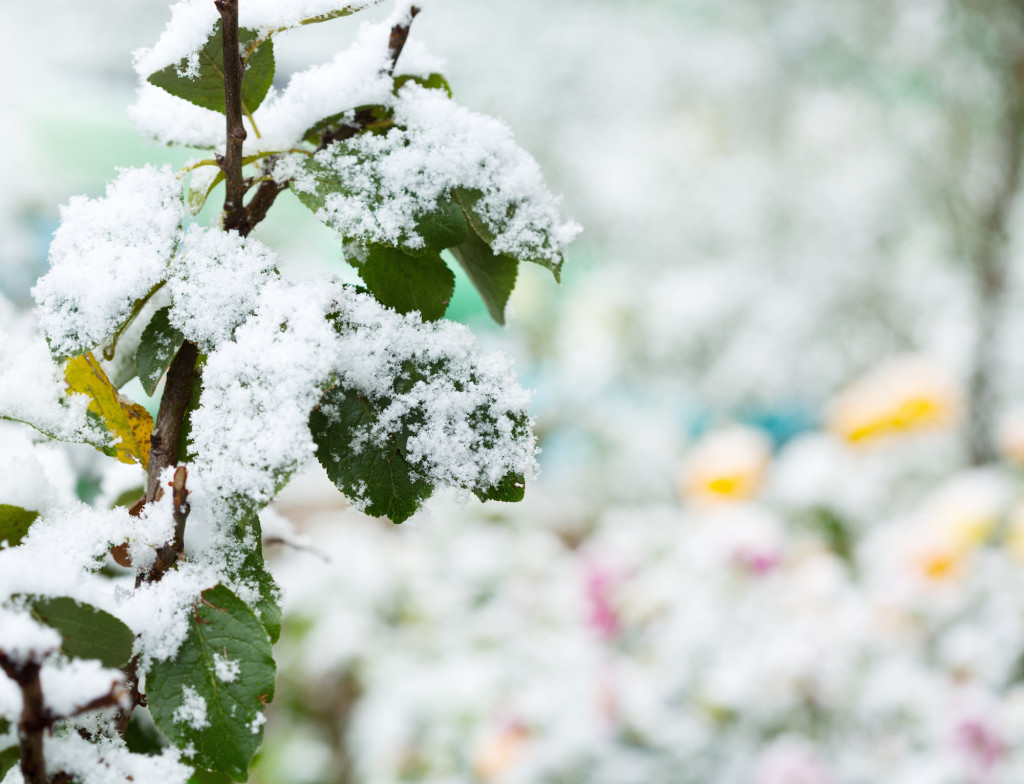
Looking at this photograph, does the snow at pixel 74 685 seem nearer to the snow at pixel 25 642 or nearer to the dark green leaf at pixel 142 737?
the snow at pixel 25 642

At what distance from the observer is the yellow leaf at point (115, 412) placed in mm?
412

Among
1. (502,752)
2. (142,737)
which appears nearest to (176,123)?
(142,737)

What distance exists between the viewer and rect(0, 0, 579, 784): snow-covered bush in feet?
1.09

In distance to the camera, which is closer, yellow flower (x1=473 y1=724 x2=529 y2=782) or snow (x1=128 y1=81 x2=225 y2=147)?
snow (x1=128 y1=81 x2=225 y2=147)

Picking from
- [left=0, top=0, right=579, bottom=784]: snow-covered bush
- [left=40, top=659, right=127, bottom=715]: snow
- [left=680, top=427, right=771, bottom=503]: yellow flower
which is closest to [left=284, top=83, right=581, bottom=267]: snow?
[left=0, top=0, right=579, bottom=784]: snow-covered bush

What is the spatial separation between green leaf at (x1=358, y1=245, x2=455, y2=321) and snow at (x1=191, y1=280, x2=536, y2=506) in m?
0.02

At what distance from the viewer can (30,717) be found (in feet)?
0.96

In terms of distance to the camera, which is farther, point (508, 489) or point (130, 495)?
point (130, 495)

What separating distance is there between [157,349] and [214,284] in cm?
5

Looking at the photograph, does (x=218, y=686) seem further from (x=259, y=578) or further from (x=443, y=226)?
(x=443, y=226)

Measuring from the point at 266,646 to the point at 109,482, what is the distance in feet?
0.94

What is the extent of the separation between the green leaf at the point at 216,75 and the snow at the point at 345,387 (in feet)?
0.38

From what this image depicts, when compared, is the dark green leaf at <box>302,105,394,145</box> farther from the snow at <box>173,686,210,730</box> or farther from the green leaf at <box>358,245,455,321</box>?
the snow at <box>173,686,210,730</box>

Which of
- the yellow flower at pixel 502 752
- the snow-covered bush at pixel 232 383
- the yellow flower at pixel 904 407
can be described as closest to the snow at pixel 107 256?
the snow-covered bush at pixel 232 383
